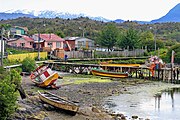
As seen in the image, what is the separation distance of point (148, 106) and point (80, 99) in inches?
262

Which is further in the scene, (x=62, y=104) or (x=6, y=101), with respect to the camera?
(x=62, y=104)

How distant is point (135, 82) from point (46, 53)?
23.1 metres

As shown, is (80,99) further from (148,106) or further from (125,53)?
(125,53)

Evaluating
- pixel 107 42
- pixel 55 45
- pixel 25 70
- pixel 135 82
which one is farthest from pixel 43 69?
pixel 107 42

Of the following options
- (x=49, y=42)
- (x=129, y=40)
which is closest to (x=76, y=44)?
(x=49, y=42)

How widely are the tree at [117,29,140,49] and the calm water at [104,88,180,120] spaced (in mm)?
39784

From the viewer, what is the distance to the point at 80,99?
128 feet

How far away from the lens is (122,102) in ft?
128

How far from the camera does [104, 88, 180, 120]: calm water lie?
111 feet

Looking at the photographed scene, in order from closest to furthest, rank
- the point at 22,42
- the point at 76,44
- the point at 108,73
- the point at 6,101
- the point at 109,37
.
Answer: the point at 6,101
the point at 108,73
the point at 22,42
the point at 109,37
the point at 76,44

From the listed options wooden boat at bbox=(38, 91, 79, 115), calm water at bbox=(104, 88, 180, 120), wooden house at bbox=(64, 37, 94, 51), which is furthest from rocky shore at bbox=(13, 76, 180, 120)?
wooden house at bbox=(64, 37, 94, 51)

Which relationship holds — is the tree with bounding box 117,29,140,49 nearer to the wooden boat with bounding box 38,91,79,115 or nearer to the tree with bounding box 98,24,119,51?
the tree with bounding box 98,24,119,51

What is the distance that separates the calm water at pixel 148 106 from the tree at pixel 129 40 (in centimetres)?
3978

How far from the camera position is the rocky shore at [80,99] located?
29.3 meters
